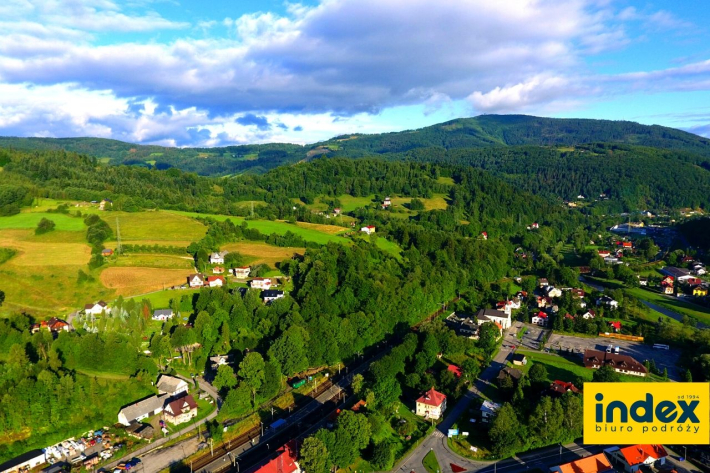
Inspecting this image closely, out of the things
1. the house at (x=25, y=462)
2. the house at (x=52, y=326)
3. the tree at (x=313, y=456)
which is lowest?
the house at (x=25, y=462)

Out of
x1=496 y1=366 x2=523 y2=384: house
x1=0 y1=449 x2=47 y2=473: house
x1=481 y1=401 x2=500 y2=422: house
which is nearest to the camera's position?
x1=0 y1=449 x2=47 y2=473: house

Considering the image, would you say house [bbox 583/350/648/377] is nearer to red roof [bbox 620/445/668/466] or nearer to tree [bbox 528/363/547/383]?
tree [bbox 528/363/547/383]

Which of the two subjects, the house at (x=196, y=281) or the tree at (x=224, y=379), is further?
the house at (x=196, y=281)

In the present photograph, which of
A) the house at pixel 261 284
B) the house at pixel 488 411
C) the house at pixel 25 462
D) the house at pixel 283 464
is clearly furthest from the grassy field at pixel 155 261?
the house at pixel 488 411

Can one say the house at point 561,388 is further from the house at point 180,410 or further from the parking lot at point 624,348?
the house at point 180,410

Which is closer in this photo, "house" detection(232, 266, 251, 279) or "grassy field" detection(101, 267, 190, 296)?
"grassy field" detection(101, 267, 190, 296)

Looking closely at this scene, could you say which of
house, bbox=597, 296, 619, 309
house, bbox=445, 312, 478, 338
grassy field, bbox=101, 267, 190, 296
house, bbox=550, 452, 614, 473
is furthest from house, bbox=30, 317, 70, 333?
house, bbox=597, 296, 619, 309
